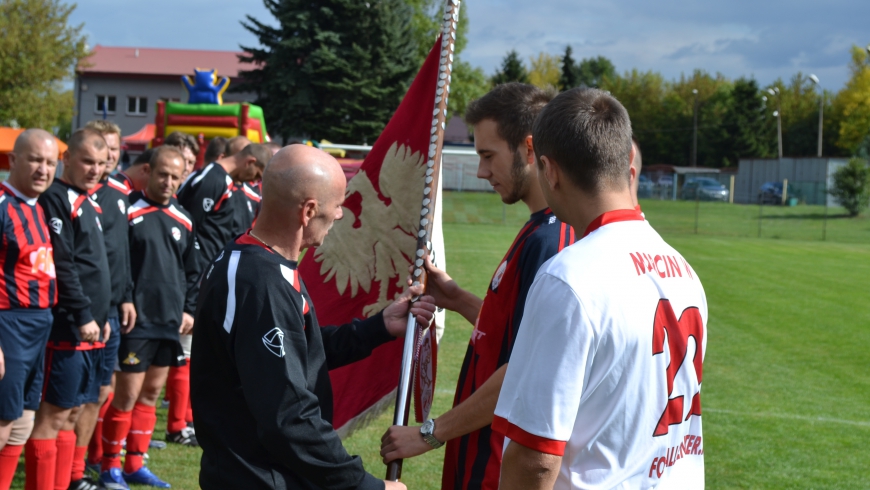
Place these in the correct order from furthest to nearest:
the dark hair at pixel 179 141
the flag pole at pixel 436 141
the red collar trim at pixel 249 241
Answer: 1. the dark hair at pixel 179 141
2. the flag pole at pixel 436 141
3. the red collar trim at pixel 249 241

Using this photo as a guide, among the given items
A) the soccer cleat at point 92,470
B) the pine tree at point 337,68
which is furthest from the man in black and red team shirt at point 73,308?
the pine tree at point 337,68

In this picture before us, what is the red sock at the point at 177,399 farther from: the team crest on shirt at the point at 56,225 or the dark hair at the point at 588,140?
the dark hair at the point at 588,140

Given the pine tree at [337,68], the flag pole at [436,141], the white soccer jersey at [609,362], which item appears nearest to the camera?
the white soccer jersey at [609,362]

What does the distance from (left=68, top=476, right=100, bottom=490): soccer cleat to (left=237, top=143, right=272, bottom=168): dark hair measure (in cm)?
297

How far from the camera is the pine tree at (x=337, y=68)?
42812 mm

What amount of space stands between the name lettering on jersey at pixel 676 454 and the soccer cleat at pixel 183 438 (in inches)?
Answer: 211

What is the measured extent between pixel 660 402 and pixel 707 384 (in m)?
7.53

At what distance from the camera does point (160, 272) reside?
5910 mm

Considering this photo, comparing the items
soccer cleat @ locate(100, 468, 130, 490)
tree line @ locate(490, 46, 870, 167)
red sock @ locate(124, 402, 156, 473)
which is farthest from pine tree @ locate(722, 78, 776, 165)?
soccer cleat @ locate(100, 468, 130, 490)

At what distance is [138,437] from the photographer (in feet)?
18.9

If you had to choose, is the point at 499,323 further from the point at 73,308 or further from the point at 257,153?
the point at 257,153

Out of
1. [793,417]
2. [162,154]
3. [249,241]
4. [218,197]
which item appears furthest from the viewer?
[793,417]

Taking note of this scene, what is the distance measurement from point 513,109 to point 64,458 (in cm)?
375

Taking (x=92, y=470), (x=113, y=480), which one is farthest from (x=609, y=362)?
(x=92, y=470)
